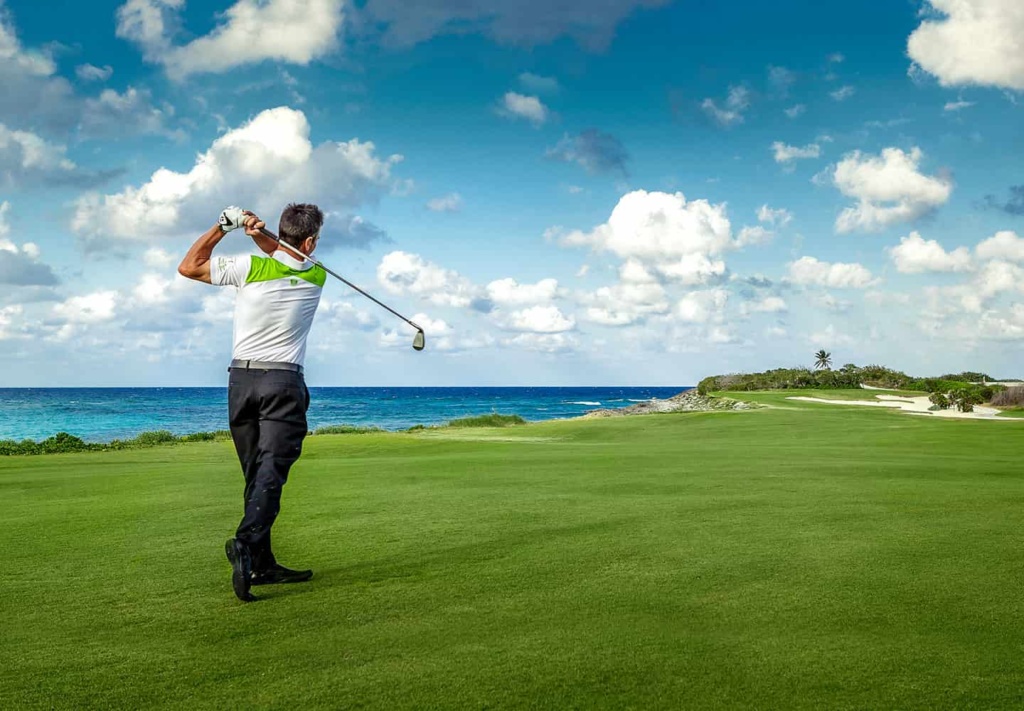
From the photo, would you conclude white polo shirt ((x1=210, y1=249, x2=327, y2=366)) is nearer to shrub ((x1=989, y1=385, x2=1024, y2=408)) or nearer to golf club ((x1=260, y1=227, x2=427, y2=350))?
golf club ((x1=260, y1=227, x2=427, y2=350))

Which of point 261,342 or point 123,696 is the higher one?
point 261,342

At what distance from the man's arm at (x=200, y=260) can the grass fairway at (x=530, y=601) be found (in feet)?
6.58

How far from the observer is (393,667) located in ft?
11.6

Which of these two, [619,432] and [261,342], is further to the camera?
[619,432]

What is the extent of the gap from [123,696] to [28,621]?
4.59 ft

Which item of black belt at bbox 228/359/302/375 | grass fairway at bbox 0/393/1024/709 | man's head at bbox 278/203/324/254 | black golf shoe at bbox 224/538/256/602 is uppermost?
man's head at bbox 278/203/324/254

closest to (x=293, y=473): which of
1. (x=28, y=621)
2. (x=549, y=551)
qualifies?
(x=549, y=551)

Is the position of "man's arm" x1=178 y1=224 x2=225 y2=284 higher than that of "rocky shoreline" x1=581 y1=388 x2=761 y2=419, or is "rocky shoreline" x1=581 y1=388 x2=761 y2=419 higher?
"man's arm" x1=178 y1=224 x2=225 y2=284

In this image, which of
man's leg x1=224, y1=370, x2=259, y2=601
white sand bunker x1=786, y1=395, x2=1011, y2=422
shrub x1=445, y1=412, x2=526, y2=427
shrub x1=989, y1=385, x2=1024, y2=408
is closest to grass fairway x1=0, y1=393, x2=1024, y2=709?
man's leg x1=224, y1=370, x2=259, y2=601

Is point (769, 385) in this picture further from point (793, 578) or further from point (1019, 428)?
point (793, 578)

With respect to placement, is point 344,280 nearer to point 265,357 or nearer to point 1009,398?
point 265,357

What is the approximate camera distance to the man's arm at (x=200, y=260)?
17.6ft

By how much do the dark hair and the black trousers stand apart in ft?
3.11

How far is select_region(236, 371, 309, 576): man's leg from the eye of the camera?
5.11 meters
